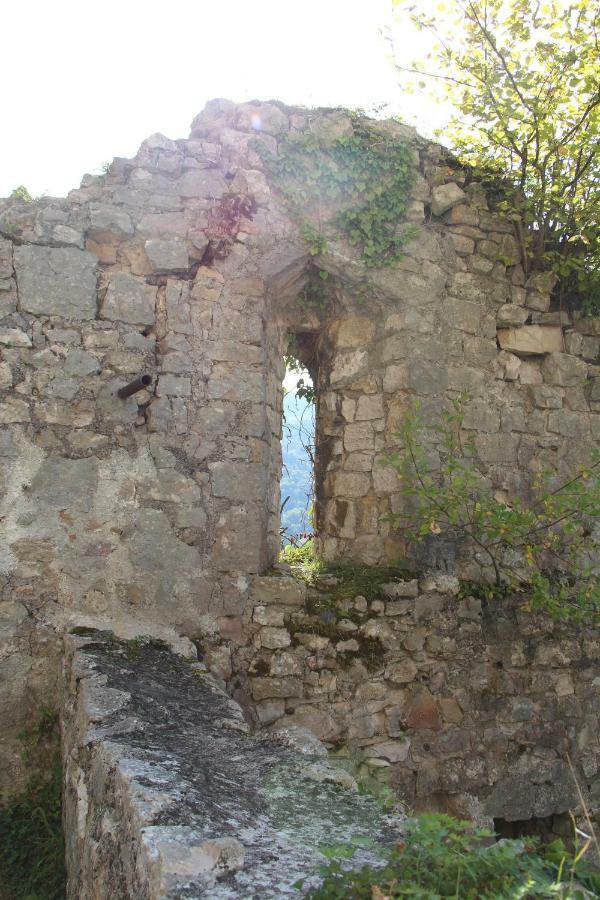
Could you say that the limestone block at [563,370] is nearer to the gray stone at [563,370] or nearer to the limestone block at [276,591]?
the gray stone at [563,370]

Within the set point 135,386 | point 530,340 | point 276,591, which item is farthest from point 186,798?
point 530,340

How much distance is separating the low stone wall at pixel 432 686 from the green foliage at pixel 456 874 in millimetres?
2302

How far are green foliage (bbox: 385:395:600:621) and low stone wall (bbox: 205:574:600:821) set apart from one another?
30 cm

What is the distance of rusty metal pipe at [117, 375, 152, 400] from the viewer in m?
3.57

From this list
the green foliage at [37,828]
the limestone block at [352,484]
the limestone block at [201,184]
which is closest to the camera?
the green foliage at [37,828]

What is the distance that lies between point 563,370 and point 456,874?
398 cm

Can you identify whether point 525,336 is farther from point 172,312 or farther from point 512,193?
point 172,312

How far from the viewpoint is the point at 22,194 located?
150 inches

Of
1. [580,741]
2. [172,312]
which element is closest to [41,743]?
[172,312]

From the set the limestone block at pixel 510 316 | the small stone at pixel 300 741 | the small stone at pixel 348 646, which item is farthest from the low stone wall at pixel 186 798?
the limestone block at pixel 510 316

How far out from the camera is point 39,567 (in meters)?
3.50

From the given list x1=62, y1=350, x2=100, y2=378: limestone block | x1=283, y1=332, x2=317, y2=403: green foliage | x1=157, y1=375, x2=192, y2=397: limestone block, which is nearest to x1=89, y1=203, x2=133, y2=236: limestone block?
x1=62, y1=350, x2=100, y2=378: limestone block

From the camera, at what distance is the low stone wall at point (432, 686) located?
3.76m

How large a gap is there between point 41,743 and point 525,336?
379 cm
